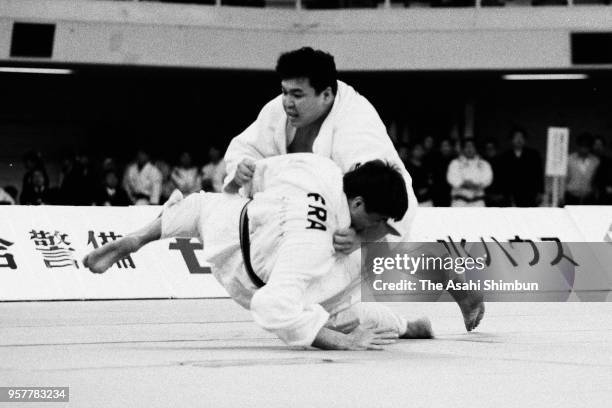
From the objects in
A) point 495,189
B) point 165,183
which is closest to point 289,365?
point 495,189

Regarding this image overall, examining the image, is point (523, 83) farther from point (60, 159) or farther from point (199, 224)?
point (199, 224)

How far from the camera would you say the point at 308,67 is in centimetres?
512

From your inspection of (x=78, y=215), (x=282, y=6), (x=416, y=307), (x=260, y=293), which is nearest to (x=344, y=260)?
(x=260, y=293)

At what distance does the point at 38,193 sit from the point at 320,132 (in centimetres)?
883

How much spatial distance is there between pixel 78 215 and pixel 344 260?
4567 mm

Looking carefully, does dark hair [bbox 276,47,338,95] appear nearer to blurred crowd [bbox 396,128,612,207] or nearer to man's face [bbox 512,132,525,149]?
blurred crowd [bbox 396,128,612,207]

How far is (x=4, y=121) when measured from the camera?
18828 mm

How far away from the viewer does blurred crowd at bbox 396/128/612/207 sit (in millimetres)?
13852

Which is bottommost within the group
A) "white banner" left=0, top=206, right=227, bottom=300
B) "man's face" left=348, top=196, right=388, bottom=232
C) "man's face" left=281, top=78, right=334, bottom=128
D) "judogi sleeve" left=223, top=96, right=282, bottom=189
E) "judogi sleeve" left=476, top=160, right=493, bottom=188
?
"white banner" left=0, top=206, right=227, bottom=300

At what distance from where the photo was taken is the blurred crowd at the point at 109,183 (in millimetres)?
13383

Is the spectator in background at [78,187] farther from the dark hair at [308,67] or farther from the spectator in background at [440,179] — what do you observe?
the dark hair at [308,67]

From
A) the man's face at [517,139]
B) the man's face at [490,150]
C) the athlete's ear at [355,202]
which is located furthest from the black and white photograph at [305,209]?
the man's face at [490,150]

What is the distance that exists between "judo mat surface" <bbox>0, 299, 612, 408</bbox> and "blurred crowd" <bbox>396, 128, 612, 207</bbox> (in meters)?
7.04

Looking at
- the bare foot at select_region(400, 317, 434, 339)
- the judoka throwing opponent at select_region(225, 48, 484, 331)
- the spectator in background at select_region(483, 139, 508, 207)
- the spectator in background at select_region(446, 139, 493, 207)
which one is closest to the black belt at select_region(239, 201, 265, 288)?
the judoka throwing opponent at select_region(225, 48, 484, 331)
